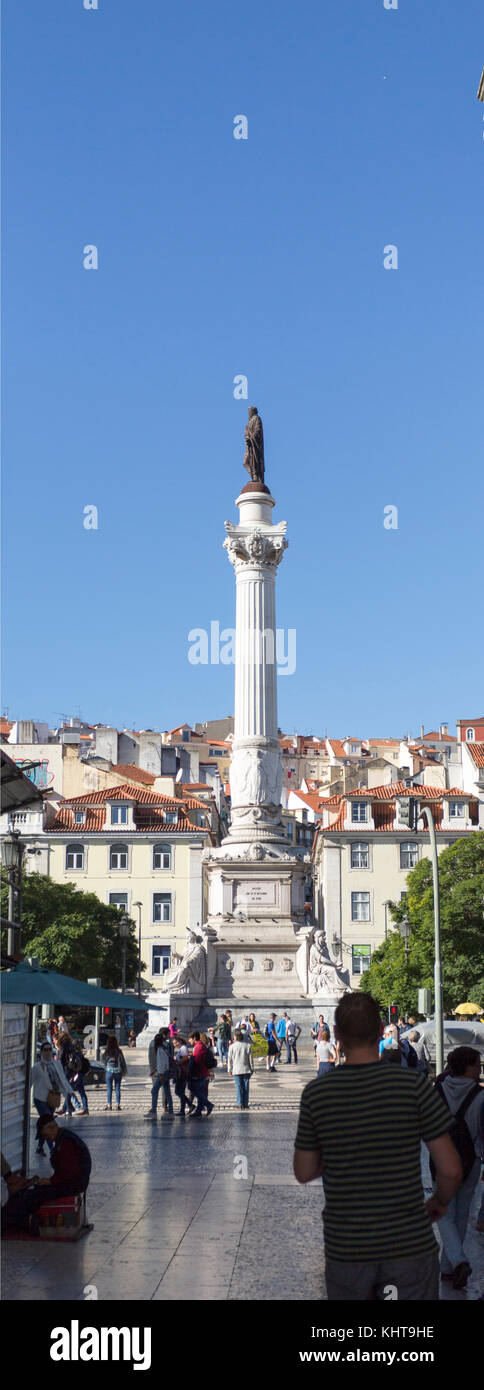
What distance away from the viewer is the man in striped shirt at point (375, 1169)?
487cm

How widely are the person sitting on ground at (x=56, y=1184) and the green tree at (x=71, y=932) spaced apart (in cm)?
4214

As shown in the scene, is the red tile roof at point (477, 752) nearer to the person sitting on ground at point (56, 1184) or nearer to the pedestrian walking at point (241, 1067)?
the pedestrian walking at point (241, 1067)

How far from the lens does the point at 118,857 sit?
2630 inches

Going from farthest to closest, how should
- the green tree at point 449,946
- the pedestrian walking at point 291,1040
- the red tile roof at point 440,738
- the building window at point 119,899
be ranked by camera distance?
1. the red tile roof at point 440,738
2. the building window at point 119,899
3. the green tree at point 449,946
4. the pedestrian walking at point 291,1040

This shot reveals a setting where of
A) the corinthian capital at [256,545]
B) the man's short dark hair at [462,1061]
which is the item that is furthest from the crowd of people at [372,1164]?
the corinthian capital at [256,545]

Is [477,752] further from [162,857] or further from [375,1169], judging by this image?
[375,1169]

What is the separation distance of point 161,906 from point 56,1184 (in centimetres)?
5556

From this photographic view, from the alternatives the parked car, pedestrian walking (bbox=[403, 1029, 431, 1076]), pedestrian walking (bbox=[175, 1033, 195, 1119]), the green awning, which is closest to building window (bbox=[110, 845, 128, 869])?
the parked car

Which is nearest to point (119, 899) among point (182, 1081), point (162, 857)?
point (162, 857)

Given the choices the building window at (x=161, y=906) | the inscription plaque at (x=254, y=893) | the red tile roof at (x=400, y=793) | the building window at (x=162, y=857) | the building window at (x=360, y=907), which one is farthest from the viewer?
the building window at (x=162, y=857)

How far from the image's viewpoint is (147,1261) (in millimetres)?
9516

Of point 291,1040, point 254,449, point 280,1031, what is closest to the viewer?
point 291,1040
